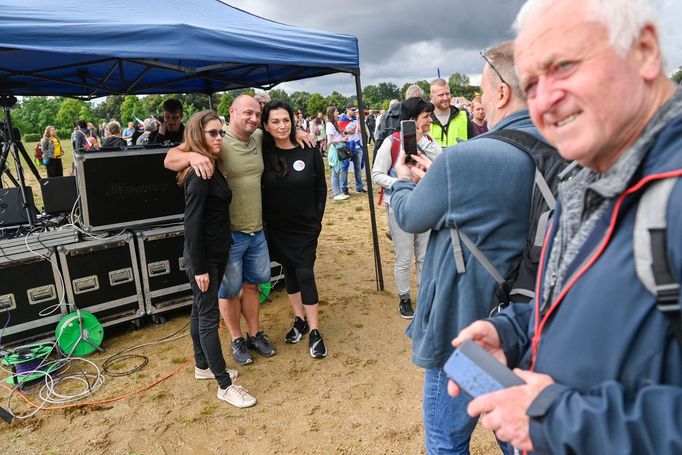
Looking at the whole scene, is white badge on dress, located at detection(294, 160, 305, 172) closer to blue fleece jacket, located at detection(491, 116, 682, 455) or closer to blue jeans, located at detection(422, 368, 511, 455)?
blue jeans, located at detection(422, 368, 511, 455)

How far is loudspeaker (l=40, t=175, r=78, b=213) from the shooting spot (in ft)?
16.4

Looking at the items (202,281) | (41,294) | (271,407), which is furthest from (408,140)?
(41,294)

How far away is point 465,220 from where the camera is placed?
4.86ft

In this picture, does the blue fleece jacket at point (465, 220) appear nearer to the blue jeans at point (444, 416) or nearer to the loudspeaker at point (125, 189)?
the blue jeans at point (444, 416)

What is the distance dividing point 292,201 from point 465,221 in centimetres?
214

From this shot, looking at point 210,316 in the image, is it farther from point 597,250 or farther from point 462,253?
point 597,250

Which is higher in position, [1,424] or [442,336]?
[442,336]

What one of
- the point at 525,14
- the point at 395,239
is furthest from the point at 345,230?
the point at 525,14

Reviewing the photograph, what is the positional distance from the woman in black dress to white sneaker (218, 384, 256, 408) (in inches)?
27.2

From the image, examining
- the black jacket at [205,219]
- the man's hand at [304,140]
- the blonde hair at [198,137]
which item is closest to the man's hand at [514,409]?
the black jacket at [205,219]

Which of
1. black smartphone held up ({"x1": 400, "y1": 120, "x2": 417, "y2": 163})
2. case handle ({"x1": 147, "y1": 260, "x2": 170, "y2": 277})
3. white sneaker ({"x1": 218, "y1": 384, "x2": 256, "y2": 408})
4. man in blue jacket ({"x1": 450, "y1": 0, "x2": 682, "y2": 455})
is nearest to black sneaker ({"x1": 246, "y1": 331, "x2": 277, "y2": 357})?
white sneaker ({"x1": 218, "y1": 384, "x2": 256, "y2": 408})

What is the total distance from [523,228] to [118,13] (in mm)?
3189

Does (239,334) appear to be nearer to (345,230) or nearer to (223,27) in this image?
(223,27)

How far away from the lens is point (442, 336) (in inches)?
62.9
